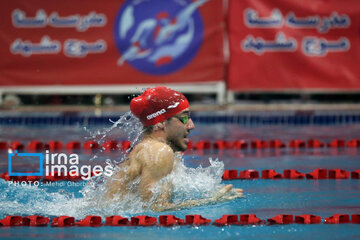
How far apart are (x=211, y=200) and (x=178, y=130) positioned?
1.83 ft

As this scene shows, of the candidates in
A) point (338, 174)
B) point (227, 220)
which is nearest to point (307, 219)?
point (227, 220)

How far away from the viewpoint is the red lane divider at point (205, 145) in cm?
725

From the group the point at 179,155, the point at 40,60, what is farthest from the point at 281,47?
the point at 179,155

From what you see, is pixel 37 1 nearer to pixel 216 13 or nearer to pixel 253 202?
pixel 216 13

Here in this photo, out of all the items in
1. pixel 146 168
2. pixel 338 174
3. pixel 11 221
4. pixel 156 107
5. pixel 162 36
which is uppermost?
pixel 162 36

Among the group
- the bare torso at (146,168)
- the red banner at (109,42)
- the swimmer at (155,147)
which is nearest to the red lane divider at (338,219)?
the swimmer at (155,147)

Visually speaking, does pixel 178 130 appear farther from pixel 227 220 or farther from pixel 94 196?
pixel 94 196

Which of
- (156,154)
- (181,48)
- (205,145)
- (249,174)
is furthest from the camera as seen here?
(181,48)

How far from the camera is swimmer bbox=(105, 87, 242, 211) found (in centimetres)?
384

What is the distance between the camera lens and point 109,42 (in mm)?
10508

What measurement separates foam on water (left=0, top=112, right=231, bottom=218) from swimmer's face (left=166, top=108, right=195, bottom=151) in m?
0.19

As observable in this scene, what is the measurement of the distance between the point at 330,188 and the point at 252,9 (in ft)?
18.4

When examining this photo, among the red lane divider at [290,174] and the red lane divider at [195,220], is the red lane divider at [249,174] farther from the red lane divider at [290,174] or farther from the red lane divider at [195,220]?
the red lane divider at [195,220]

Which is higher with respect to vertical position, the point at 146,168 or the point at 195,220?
the point at 146,168
